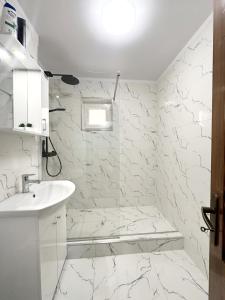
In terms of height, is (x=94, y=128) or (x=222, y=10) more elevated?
(x=222, y=10)

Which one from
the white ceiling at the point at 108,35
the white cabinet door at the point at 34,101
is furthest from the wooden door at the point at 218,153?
the white cabinet door at the point at 34,101

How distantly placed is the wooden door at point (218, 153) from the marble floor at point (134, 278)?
0.96 meters

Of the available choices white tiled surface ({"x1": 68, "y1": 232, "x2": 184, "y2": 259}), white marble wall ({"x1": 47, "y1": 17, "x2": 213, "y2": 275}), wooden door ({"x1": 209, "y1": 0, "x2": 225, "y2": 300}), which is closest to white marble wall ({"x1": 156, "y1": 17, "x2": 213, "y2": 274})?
white marble wall ({"x1": 47, "y1": 17, "x2": 213, "y2": 275})

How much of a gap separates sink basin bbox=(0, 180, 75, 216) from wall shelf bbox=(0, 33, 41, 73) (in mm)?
918

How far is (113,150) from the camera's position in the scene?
2.67 metres

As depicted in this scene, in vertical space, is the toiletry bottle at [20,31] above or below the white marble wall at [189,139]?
above

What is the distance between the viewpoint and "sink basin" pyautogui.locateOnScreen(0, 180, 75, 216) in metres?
0.98

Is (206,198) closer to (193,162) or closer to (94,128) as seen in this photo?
(193,162)

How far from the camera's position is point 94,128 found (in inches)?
101

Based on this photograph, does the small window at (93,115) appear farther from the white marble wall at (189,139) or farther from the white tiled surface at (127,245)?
the white tiled surface at (127,245)

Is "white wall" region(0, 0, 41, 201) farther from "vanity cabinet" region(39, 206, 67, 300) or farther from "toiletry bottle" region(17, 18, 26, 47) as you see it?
"vanity cabinet" region(39, 206, 67, 300)

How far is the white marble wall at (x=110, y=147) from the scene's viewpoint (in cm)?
256

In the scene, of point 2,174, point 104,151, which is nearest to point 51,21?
point 2,174

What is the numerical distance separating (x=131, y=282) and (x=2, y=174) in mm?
1406
